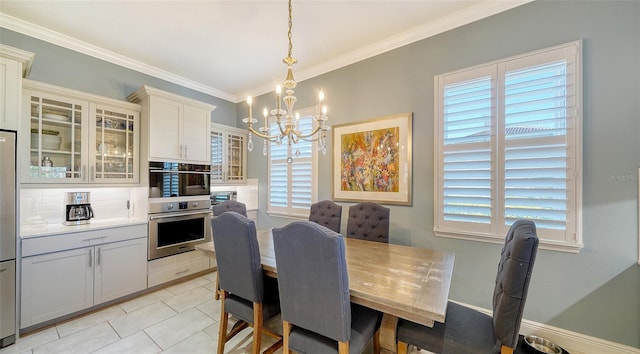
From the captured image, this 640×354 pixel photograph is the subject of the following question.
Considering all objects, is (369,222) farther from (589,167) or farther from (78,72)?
(78,72)

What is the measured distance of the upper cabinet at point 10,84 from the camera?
78.6 inches

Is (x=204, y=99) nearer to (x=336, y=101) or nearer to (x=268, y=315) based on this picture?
(x=336, y=101)

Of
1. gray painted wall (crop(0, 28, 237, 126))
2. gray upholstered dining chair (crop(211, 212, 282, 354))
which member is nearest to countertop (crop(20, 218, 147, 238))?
gray painted wall (crop(0, 28, 237, 126))

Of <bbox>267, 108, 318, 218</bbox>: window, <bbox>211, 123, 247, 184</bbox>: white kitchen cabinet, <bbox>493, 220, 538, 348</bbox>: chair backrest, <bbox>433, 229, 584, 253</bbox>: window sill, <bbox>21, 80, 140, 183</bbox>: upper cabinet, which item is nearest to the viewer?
<bbox>493, 220, 538, 348</bbox>: chair backrest

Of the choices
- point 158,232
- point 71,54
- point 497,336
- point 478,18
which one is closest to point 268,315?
point 497,336

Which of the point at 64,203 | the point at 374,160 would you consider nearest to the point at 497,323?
the point at 374,160

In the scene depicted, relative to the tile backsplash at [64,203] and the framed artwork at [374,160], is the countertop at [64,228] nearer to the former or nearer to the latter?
the tile backsplash at [64,203]

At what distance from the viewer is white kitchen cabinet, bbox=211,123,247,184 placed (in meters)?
3.97

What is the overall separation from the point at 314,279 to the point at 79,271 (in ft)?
8.78

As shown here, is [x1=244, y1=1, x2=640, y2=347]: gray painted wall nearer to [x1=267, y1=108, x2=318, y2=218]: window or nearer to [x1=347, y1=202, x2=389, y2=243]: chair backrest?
[x1=347, y1=202, x2=389, y2=243]: chair backrest

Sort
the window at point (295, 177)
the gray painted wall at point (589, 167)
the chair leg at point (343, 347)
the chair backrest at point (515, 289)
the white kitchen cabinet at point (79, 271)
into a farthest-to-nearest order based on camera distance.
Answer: the window at point (295, 177) < the white kitchen cabinet at point (79, 271) < the gray painted wall at point (589, 167) < the chair leg at point (343, 347) < the chair backrest at point (515, 289)

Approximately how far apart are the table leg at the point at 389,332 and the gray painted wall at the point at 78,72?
13.0ft

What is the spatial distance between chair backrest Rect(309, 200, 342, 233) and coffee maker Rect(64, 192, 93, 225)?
8.60 feet

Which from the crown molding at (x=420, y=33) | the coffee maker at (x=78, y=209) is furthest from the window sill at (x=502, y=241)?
the coffee maker at (x=78, y=209)
